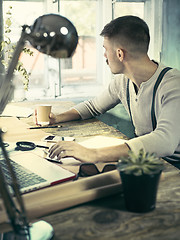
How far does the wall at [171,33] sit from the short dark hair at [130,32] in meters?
1.82

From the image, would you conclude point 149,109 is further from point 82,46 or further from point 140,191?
point 82,46

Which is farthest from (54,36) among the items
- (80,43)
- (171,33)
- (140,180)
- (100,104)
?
(171,33)

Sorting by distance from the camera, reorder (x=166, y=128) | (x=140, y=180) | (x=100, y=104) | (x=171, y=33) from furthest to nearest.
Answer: (x=171, y=33) → (x=100, y=104) → (x=166, y=128) → (x=140, y=180)

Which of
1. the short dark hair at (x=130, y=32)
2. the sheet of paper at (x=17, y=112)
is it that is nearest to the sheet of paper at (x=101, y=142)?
the short dark hair at (x=130, y=32)

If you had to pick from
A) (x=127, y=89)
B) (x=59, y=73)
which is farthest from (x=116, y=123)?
(x=127, y=89)

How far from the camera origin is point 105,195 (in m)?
0.88

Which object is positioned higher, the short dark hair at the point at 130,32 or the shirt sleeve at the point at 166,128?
the short dark hair at the point at 130,32

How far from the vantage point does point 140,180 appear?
2.50 ft

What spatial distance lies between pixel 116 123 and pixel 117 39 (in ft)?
4.32

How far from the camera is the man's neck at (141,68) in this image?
5.72ft

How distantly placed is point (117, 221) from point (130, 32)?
1.16m

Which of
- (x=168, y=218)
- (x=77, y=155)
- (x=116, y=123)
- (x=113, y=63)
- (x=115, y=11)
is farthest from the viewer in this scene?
(x=115, y=11)

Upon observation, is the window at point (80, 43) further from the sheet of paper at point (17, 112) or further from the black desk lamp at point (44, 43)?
the black desk lamp at point (44, 43)

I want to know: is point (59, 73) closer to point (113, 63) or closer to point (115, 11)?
point (115, 11)
